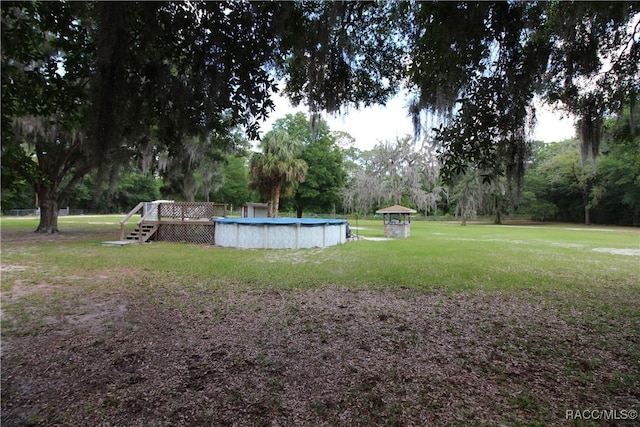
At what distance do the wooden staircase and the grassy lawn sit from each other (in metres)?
5.93

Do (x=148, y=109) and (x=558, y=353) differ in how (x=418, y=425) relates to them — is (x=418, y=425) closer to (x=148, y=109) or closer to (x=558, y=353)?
(x=558, y=353)

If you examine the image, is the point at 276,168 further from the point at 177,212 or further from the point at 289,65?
the point at 289,65

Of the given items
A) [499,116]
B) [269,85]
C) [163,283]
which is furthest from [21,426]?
[499,116]

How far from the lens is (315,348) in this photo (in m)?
3.63

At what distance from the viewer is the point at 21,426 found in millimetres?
2324

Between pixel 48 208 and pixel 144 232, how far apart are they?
22.6 ft

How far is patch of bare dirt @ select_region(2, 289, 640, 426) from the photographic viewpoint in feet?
8.20

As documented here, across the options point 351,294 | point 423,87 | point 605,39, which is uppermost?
point 605,39

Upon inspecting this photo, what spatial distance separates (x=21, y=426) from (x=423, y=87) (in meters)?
5.13

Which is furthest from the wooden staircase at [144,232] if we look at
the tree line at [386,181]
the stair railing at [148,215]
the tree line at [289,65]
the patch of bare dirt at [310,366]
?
the tree line at [289,65]

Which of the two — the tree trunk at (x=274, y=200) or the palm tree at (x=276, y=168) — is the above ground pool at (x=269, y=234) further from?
the tree trunk at (x=274, y=200)

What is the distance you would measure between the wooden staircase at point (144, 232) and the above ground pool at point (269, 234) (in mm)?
2768

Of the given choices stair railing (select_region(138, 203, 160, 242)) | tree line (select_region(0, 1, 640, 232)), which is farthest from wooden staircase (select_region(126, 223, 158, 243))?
tree line (select_region(0, 1, 640, 232))

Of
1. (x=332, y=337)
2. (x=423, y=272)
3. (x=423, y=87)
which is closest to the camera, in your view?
(x=332, y=337)
